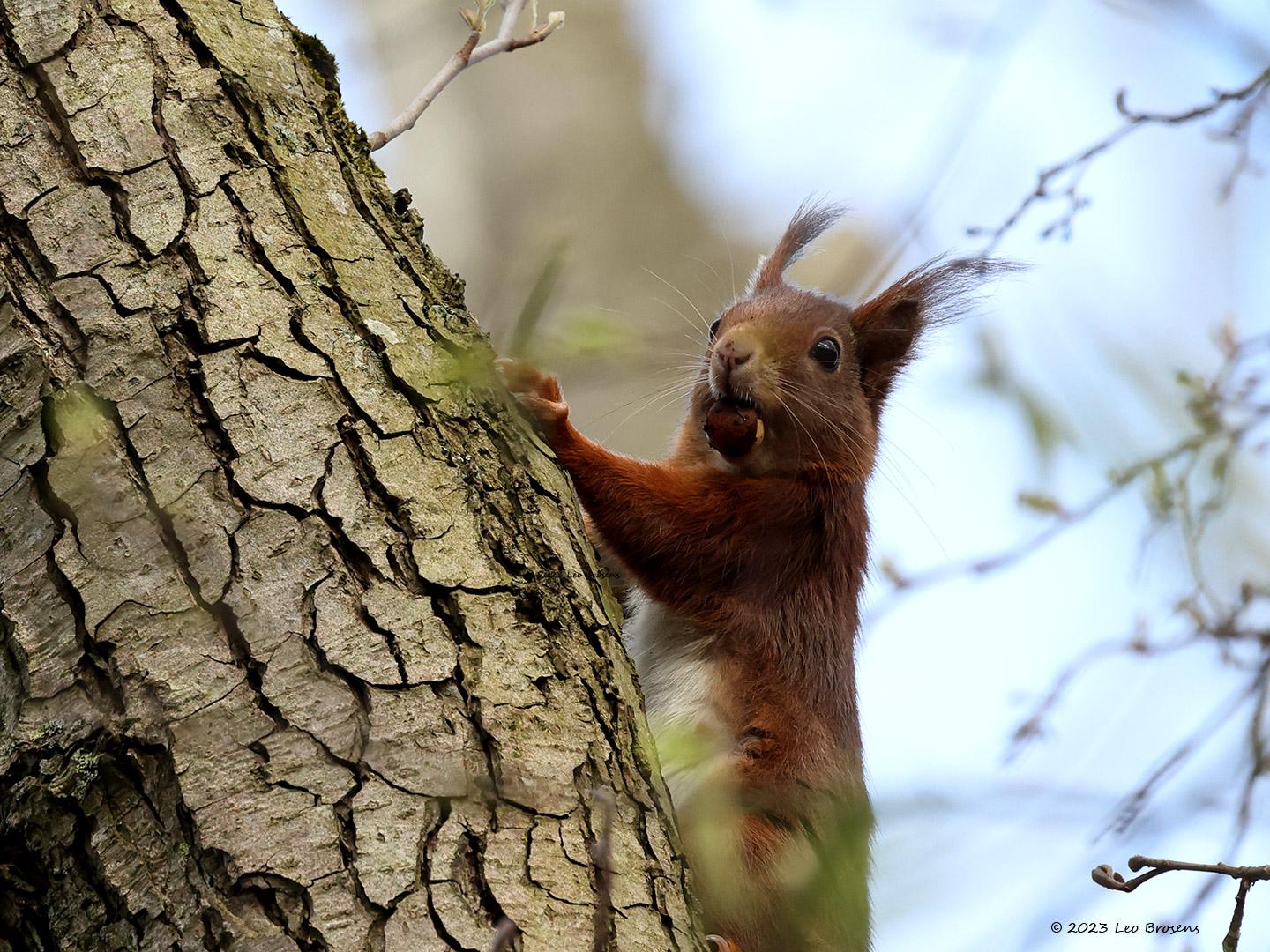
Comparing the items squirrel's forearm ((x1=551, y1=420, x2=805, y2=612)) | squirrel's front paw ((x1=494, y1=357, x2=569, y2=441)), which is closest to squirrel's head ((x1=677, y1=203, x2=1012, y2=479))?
squirrel's forearm ((x1=551, y1=420, x2=805, y2=612))

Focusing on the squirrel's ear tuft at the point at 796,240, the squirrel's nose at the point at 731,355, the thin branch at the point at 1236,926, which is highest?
the squirrel's ear tuft at the point at 796,240

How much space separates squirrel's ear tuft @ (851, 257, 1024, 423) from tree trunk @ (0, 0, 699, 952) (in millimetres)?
1651

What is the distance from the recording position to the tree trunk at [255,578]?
150 centimetres

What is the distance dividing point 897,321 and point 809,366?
433 mm

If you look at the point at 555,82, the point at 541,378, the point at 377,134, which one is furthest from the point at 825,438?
the point at 555,82

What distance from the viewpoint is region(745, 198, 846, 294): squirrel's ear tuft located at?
3619 mm

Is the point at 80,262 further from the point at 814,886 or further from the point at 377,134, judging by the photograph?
the point at 814,886

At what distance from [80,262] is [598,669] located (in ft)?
3.22

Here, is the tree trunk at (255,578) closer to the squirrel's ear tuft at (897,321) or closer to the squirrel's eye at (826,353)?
the squirrel's eye at (826,353)

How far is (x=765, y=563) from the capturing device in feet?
9.71

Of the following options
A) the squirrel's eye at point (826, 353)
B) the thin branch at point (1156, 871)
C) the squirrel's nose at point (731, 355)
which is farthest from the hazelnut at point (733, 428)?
the thin branch at point (1156, 871)

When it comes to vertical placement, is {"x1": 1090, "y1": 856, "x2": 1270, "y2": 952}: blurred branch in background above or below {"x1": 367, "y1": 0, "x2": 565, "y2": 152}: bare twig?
below

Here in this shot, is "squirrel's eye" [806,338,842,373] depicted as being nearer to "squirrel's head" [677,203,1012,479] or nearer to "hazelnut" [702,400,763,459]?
"squirrel's head" [677,203,1012,479]

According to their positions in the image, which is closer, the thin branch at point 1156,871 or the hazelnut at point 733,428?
the thin branch at point 1156,871
